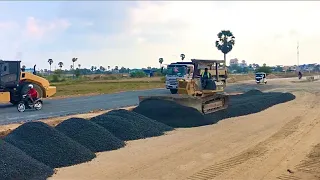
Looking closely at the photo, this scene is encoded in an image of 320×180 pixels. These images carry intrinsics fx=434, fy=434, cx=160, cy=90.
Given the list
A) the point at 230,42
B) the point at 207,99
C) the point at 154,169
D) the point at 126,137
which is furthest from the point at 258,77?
the point at 154,169

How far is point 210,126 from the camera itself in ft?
58.7

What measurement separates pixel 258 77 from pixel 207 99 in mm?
40353

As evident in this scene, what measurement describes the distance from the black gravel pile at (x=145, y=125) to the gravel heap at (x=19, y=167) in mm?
5604

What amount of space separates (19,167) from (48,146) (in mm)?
1940

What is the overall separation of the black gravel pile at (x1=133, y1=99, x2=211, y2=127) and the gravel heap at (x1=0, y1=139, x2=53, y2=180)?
8.47m

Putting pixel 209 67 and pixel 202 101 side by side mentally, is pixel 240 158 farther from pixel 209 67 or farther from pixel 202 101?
pixel 209 67

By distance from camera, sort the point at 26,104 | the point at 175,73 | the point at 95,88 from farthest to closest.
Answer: the point at 95,88
the point at 175,73
the point at 26,104

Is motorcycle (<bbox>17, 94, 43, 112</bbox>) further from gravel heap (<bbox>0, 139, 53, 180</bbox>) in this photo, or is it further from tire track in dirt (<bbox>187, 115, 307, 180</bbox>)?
tire track in dirt (<bbox>187, 115, 307, 180</bbox>)

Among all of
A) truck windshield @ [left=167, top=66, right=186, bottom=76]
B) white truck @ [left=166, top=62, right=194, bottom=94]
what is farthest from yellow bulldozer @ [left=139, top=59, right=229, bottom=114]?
truck windshield @ [left=167, top=66, right=186, bottom=76]

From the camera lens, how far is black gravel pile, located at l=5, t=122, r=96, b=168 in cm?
1105

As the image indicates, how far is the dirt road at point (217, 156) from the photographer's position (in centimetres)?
1005

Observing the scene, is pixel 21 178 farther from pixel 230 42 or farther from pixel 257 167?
pixel 230 42

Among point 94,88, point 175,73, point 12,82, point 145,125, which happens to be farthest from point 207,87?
point 94,88

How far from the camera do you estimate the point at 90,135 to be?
525 inches
